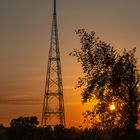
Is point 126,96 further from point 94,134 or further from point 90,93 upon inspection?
point 94,134

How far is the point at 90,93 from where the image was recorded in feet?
167

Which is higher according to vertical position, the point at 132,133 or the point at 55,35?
the point at 55,35

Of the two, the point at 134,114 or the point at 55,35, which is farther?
the point at 55,35

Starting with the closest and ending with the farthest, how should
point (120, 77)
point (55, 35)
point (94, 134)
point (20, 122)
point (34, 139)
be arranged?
point (120, 77) < point (94, 134) < point (34, 139) < point (55, 35) < point (20, 122)

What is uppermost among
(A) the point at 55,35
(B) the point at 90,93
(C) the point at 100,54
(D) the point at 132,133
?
(A) the point at 55,35

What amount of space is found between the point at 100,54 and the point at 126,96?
4.52 metres

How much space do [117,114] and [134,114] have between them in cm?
154

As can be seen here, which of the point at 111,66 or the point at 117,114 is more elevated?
the point at 111,66

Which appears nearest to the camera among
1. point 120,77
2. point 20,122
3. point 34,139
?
point 120,77

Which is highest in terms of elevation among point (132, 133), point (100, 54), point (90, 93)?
point (100, 54)

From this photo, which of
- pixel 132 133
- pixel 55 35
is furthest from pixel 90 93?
pixel 55 35

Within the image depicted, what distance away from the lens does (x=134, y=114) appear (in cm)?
5038

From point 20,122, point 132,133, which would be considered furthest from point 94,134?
point 20,122

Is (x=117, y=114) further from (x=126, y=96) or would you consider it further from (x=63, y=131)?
(x=63, y=131)
